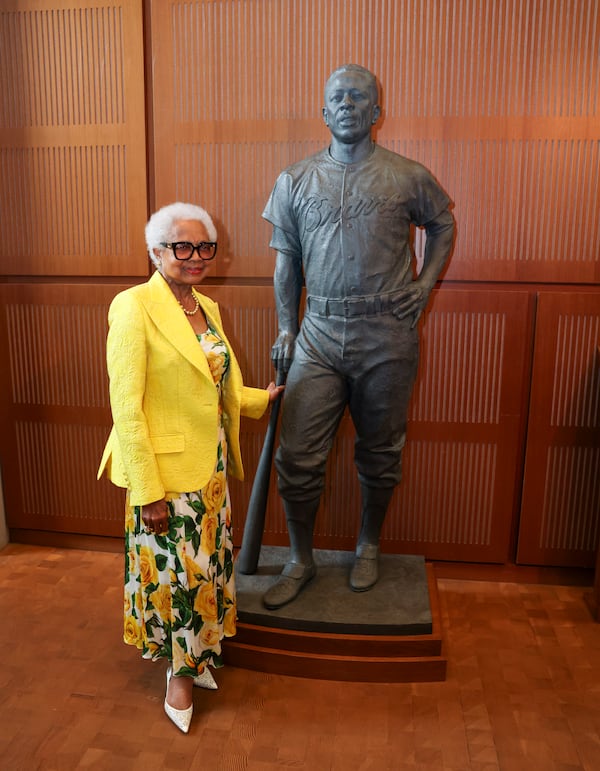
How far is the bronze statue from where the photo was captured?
2.52 metres

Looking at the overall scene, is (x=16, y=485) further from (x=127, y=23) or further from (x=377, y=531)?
(x=127, y=23)

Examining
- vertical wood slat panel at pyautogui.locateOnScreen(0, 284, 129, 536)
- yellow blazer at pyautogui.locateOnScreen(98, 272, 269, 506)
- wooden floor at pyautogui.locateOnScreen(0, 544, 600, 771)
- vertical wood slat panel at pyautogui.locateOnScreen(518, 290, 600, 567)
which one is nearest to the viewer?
yellow blazer at pyautogui.locateOnScreen(98, 272, 269, 506)

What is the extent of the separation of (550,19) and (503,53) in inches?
8.5

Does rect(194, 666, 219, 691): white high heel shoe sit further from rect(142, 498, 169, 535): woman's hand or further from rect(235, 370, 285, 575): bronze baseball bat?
rect(142, 498, 169, 535): woman's hand

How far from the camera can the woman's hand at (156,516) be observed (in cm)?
215

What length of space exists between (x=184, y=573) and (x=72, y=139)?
2.08m

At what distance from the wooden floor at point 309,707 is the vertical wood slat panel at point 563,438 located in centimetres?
32

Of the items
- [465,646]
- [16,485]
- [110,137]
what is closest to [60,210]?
[110,137]

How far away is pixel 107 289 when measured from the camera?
3.36 metres

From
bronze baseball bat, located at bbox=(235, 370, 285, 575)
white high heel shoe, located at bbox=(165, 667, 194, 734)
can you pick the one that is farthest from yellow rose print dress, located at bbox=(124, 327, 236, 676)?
bronze baseball bat, located at bbox=(235, 370, 285, 575)

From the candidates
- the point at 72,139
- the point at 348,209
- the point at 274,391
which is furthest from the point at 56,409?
the point at 348,209

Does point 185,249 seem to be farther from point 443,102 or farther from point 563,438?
point 563,438

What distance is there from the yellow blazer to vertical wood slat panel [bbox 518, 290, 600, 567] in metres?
1.63

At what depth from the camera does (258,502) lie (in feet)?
9.35
